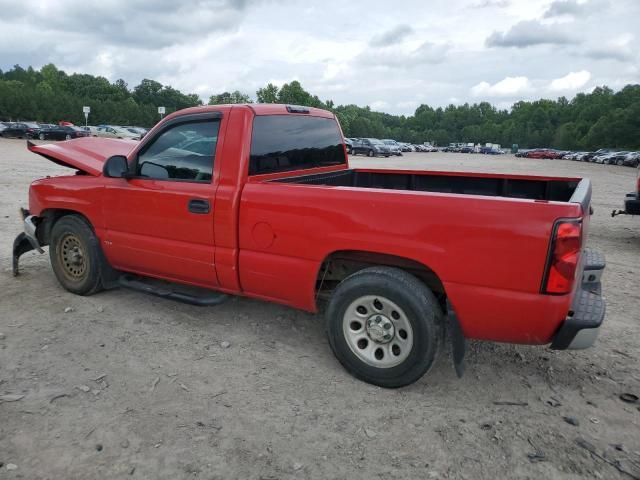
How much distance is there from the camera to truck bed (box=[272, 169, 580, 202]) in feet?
14.3

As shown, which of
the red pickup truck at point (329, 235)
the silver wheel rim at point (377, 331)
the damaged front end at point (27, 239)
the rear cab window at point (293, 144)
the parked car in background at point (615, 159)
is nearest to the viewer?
the red pickup truck at point (329, 235)

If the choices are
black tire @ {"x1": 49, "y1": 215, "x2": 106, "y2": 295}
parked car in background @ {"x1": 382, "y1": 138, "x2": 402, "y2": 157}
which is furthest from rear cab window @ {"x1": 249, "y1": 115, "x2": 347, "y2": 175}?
parked car in background @ {"x1": 382, "y1": 138, "x2": 402, "y2": 157}

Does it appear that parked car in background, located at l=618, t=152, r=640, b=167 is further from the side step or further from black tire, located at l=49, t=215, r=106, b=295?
black tire, located at l=49, t=215, r=106, b=295

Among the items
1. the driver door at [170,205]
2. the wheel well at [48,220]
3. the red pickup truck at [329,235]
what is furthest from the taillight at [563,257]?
the wheel well at [48,220]

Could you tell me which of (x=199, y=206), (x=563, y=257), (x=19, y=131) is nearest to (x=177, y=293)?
(x=199, y=206)

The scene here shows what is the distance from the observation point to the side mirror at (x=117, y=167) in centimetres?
421

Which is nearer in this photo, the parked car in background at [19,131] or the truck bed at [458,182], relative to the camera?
the truck bed at [458,182]

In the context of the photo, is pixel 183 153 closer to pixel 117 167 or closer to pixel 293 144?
pixel 117 167

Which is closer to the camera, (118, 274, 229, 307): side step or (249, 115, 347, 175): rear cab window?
(249, 115, 347, 175): rear cab window

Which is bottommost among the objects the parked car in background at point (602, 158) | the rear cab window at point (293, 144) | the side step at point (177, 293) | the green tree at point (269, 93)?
the parked car in background at point (602, 158)

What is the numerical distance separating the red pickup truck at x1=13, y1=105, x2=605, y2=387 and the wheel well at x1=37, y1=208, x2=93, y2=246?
0.03 metres

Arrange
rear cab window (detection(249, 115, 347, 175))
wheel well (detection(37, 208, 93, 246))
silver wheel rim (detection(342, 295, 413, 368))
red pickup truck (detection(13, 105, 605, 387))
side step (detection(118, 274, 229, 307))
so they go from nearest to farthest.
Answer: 1. red pickup truck (detection(13, 105, 605, 387))
2. silver wheel rim (detection(342, 295, 413, 368))
3. rear cab window (detection(249, 115, 347, 175))
4. side step (detection(118, 274, 229, 307))
5. wheel well (detection(37, 208, 93, 246))

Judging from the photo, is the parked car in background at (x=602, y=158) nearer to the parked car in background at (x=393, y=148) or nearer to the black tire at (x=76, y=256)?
the parked car in background at (x=393, y=148)

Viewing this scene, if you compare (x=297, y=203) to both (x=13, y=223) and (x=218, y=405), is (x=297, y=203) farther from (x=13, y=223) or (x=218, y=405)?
(x=13, y=223)
